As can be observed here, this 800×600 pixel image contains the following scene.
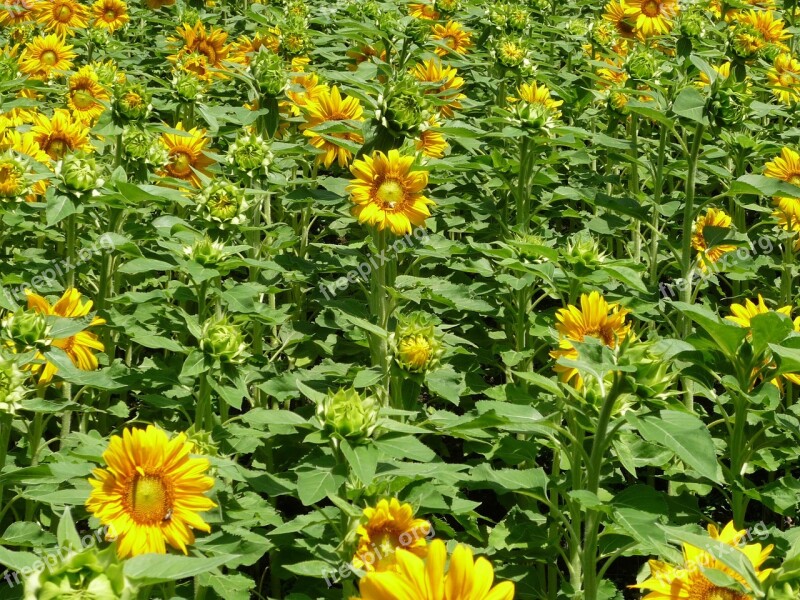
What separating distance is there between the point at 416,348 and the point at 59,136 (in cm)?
187

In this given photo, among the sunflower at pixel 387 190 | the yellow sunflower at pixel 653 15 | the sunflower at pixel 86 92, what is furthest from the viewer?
the yellow sunflower at pixel 653 15

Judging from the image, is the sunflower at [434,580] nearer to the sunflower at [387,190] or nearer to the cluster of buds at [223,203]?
the sunflower at [387,190]

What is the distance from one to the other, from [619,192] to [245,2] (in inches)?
124

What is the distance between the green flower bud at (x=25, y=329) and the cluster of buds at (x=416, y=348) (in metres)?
0.86

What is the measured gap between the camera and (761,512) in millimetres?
3111

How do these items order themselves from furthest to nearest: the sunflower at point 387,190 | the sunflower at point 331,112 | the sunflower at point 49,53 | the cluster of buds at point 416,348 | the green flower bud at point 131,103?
the sunflower at point 49,53, the sunflower at point 331,112, the green flower bud at point 131,103, the sunflower at point 387,190, the cluster of buds at point 416,348

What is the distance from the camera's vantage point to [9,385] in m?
2.04

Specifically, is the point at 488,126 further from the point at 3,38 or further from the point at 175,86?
the point at 3,38

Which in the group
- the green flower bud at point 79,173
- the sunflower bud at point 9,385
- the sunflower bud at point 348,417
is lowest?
the sunflower bud at point 9,385

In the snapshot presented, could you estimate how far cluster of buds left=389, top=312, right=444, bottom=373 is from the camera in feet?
7.70

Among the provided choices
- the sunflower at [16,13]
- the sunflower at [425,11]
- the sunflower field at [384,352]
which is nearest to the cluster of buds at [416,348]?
the sunflower field at [384,352]

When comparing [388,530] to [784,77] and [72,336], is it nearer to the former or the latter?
[72,336]

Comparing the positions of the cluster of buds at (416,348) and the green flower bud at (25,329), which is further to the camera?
the cluster of buds at (416,348)

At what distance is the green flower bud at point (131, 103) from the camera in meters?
3.12
